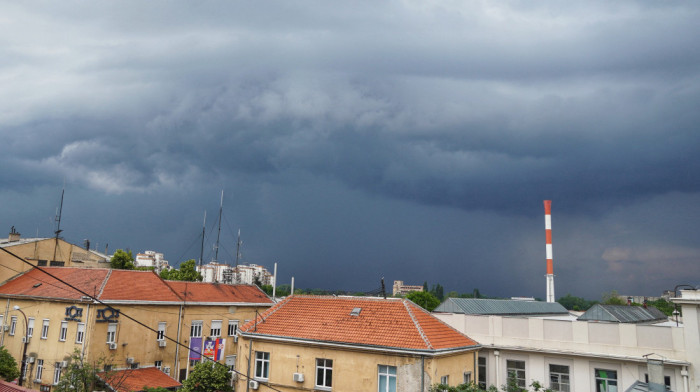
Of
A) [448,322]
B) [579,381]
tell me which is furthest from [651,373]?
[448,322]

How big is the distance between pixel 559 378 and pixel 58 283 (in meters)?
39.5

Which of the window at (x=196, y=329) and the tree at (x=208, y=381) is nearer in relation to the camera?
the tree at (x=208, y=381)

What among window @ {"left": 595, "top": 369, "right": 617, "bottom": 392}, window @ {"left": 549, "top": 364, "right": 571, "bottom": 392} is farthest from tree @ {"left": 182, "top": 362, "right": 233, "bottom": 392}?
window @ {"left": 595, "top": 369, "right": 617, "bottom": 392}

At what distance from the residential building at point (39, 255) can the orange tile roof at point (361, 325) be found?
27.8 meters

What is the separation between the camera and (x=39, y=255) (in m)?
50.3

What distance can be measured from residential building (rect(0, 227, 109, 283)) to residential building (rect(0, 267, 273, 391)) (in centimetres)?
159

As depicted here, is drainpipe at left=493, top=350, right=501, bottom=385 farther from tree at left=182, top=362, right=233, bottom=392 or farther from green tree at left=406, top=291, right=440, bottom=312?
green tree at left=406, top=291, right=440, bottom=312

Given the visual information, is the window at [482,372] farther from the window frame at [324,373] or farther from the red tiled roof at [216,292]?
the red tiled roof at [216,292]

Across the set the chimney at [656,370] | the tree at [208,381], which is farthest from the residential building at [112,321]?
the chimney at [656,370]

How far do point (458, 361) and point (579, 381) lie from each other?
6.85 meters

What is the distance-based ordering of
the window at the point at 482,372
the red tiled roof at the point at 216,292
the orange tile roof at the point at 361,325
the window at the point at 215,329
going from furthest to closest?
the window at the point at 215,329
the red tiled roof at the point at 216,292
the window at the point at 482,372
the orange tile roof at the point at 361,325

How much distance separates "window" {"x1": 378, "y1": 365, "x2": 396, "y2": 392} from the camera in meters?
24.2

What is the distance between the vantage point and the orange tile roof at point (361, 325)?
2514 cm

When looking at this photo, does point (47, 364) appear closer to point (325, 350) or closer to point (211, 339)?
point (211, 339)
